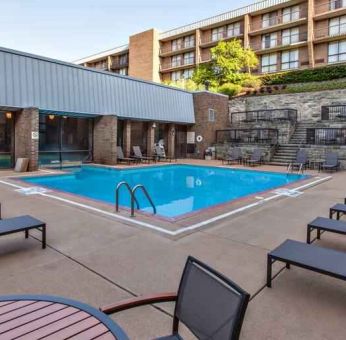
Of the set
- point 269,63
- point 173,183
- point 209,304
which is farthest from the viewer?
point 269,63

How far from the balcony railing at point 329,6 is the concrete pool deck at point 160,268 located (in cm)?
3104

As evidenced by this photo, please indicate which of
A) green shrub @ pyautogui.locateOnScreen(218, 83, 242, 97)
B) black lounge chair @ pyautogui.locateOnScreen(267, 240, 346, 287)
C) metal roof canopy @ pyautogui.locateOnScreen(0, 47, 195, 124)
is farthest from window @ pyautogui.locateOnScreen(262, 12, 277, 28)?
black lounge chair @ pyautogui.locateOnScreen(267, 240, 346, 287)

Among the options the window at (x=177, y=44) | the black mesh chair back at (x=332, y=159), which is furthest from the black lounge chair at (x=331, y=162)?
the window at (x=177, y=44)

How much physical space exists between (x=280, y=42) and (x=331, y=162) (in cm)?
2196

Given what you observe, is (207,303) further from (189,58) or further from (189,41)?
(189,41)

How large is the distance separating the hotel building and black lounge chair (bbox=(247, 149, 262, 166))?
17.7m

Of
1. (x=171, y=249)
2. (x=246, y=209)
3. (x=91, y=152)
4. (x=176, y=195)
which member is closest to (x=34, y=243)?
(x=171, y=249)

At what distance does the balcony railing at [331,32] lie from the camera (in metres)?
29.0

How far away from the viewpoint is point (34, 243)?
4477 mm

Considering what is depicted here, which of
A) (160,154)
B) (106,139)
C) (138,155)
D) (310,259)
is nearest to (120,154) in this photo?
(138,155)

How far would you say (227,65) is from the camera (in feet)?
92.3

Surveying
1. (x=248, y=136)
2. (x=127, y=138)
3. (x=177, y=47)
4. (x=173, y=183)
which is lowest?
(x=173, y=183)

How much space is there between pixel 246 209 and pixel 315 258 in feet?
12.2

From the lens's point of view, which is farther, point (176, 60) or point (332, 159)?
point (176, 60)
